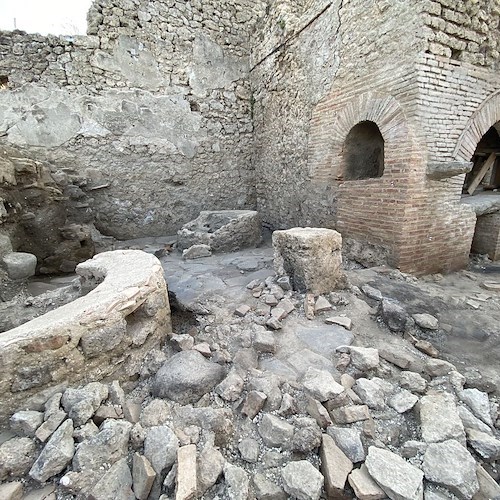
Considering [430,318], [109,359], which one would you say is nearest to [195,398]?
[109,359]

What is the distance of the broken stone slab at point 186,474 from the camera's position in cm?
113

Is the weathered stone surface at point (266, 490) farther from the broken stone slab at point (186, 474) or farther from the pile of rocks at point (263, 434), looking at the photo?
the broken stone slab at point (186, 474)

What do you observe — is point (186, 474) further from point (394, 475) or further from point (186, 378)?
point (394, 475)

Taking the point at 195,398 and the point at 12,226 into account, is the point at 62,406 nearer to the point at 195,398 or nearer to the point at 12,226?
the point at 195,398

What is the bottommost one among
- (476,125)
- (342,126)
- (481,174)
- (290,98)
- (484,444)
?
(484,444)

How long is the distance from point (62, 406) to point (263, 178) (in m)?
6.07

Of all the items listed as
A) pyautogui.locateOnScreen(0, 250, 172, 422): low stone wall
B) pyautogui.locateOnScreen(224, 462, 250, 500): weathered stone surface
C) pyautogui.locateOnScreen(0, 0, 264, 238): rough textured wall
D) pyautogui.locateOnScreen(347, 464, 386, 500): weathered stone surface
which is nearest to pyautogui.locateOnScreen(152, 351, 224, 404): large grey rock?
pyautogui.locateOnScreen(0, 250, 172, 422): low stone wall

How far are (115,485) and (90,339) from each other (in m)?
0.70

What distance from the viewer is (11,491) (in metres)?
1.10

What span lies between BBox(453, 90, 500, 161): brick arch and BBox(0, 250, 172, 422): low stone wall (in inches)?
156

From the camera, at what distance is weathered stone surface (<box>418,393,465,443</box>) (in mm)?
1447

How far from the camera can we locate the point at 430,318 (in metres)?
2.48

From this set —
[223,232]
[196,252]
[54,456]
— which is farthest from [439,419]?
Result: [223,232]

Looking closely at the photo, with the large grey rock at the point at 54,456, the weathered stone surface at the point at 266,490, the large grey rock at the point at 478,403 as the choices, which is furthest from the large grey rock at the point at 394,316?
the large grey rock at the point at 54,456
